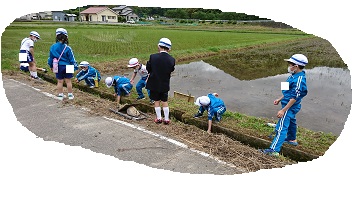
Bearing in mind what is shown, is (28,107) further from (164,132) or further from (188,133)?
(188,133)

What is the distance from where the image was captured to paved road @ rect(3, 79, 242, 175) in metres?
3.66

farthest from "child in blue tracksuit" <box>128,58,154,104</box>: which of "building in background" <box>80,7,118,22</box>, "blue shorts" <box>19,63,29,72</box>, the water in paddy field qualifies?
"blue shorts" <box>19,63,29,72</box>

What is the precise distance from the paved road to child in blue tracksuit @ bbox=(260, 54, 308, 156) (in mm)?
860

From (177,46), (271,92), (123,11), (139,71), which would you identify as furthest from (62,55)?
(177,46)

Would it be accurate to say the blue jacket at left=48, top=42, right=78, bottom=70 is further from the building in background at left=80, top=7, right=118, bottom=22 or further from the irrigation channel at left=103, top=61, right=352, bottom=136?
the irrigation channel at left=103, top=61, right=352, bottom=136

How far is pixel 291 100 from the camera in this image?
3.81 meters

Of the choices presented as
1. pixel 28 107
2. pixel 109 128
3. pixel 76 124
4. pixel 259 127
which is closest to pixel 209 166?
pixel 259 127

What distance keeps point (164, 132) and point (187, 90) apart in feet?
13.8

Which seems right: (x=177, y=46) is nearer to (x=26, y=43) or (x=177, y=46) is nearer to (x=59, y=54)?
(x=26, y=43)

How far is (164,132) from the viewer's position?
15.0 feet

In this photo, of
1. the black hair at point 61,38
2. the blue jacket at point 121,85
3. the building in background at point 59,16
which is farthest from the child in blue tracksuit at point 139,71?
the building in background at point 59,16

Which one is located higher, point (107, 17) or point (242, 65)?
point (107, 17)

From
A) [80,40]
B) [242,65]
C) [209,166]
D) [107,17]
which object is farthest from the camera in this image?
[80,40]

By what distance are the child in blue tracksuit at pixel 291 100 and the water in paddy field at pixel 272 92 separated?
6.91ft
